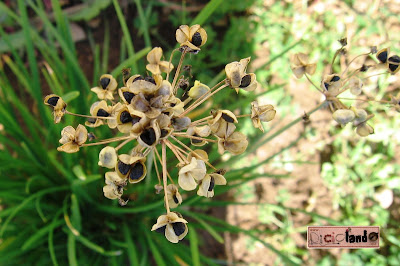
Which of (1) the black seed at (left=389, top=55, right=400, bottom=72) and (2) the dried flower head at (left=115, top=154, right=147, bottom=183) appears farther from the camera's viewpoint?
(1) the black seed at (left=389, top=55, right=400, bottom=72)

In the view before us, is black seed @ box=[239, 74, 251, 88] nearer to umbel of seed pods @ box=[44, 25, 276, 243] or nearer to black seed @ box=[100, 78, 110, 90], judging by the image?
umbel of seed pods @ box=[44, 25, 276, 243]

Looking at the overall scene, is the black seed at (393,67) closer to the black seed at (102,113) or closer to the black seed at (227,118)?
the black seed at (227,118)

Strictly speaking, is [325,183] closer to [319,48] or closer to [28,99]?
[319,48]

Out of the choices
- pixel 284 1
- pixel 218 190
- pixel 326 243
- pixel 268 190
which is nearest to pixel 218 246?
pixel 268 190

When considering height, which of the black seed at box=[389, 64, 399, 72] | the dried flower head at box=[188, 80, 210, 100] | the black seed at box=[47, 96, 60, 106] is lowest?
the black seed at box=[47, 96, 60, 106]

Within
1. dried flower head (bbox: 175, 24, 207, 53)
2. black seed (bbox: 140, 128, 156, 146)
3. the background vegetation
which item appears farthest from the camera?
the background vegetation

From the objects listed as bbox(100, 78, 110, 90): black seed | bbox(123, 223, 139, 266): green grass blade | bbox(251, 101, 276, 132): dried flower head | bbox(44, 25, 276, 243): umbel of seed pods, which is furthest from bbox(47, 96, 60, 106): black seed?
bbox(123, 223, 139, 266): green grass blade
